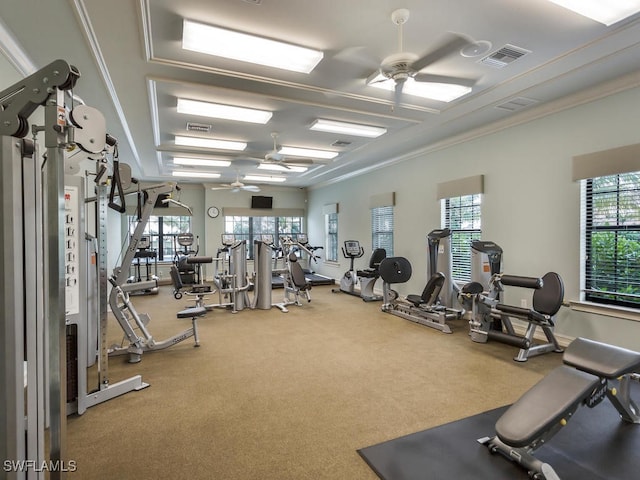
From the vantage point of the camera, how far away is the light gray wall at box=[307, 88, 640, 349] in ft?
11.7

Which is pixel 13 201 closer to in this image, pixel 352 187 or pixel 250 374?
pixel 250 374

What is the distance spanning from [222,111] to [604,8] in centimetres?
354

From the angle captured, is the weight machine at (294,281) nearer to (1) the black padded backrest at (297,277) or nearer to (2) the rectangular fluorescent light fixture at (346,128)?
(1) the black padded backrest at (297,277)

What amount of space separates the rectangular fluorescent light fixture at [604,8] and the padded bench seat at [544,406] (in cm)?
235

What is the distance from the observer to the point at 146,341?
3.72 m

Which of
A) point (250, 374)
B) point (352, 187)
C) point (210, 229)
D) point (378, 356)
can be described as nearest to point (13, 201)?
point (250, 374)

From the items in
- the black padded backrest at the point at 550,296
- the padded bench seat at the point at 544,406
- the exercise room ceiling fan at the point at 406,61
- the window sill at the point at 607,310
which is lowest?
the padded bench seat at the point at 544,406

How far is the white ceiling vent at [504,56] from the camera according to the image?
291 cm

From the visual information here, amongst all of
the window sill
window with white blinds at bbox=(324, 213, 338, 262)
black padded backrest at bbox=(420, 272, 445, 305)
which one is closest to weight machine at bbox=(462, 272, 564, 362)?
the window sill

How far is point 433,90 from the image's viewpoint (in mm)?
3654

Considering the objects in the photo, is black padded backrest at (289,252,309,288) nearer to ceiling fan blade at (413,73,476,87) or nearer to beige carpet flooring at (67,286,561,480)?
beige carpet flooring at (67,286,561,480)

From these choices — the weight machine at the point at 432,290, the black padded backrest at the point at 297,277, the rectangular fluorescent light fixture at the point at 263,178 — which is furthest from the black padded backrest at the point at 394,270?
the rectangular fluorescent light fixture at the point at 263,178

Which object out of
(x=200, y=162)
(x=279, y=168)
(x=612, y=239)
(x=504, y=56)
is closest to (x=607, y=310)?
(x=612, y=239)

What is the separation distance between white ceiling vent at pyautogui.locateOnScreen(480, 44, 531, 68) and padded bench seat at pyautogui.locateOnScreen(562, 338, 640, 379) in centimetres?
238
